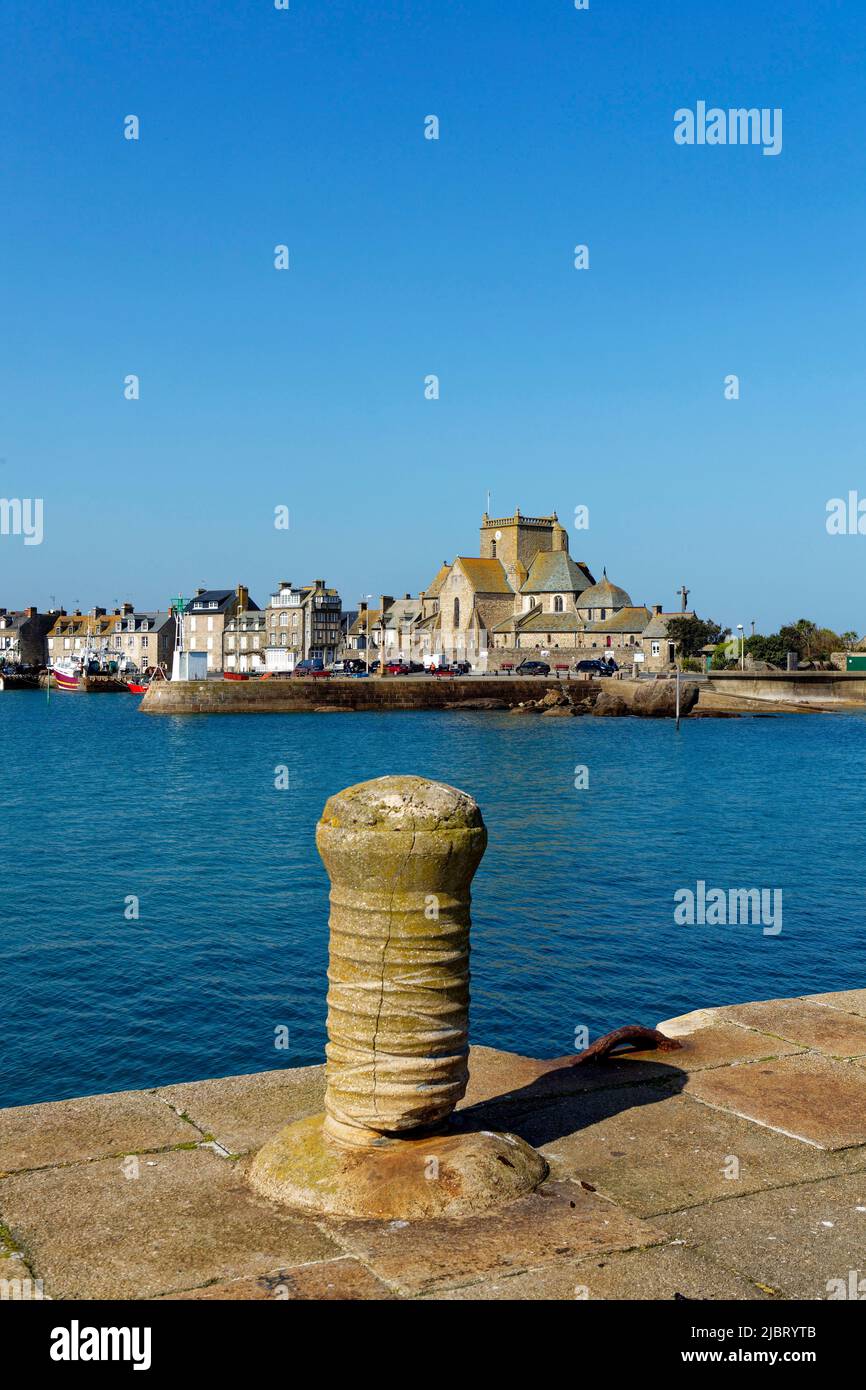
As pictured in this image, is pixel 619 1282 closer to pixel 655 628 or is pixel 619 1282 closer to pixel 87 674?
pixel 655 628

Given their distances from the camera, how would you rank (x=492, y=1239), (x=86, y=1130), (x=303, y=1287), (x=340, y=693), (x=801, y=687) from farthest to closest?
(x=801, y=687), (x=340, y=693), (x=86, y=1130), (x=492, y=1239), (x=303, y=1287)

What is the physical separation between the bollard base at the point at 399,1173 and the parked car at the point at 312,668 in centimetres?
10701

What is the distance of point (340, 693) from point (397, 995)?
91189 millimetres

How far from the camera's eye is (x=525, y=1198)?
5645mm

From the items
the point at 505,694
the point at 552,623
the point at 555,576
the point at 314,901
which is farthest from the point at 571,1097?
the point at 555,576

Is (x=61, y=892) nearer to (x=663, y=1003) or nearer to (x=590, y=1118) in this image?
(x=663, y=1003)

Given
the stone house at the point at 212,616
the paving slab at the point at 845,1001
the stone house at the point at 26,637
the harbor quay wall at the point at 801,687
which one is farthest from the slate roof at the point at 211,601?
the paving slab at the point at 845,1001

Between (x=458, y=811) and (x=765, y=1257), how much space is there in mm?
2447

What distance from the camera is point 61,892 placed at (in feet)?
82.1

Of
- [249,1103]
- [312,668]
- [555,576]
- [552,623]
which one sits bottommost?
[249,1103]

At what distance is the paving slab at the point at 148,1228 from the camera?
4.86 m

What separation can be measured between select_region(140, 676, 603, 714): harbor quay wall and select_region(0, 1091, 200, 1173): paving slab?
87162 millimetres

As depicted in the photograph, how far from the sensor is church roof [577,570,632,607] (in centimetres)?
12688

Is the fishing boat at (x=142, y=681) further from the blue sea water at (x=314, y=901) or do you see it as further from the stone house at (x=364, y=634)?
the blue sea water at (x=314, y=901)
